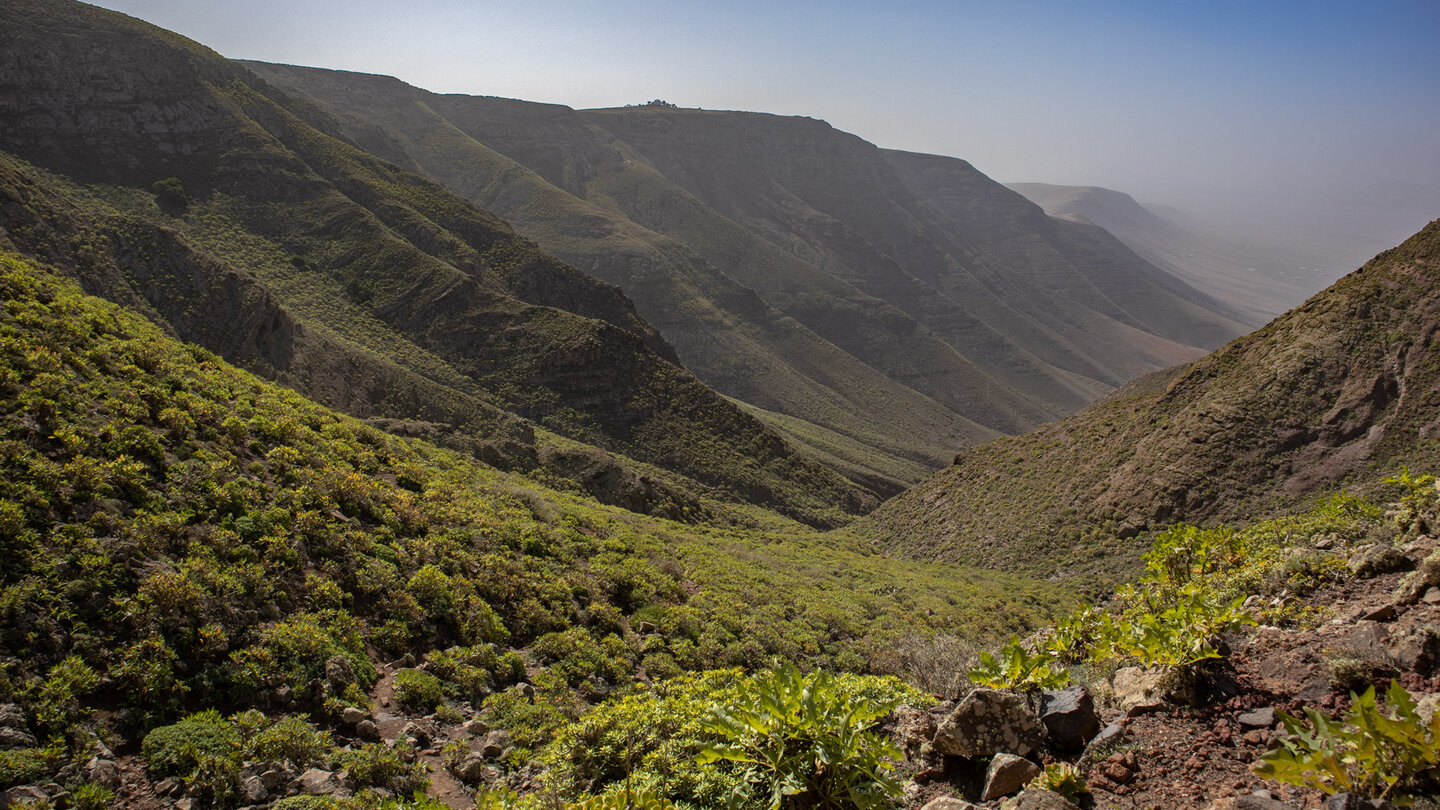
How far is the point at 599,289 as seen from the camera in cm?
6306

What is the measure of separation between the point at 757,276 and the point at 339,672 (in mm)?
134776

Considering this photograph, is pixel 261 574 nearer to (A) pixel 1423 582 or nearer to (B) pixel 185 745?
(B) pixel 185 745

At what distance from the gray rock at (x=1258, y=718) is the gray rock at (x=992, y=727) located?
4.50ft

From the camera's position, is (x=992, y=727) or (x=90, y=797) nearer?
(x=992, y=727)

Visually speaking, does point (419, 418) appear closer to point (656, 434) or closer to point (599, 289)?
point (656, 434)

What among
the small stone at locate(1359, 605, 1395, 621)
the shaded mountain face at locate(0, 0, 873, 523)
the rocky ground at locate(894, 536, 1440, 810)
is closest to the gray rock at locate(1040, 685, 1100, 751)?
the rocky ground at locate(894, 536, 1440, 810)

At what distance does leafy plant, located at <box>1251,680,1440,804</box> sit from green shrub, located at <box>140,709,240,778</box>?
28.5 ft

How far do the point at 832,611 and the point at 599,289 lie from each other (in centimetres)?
4999

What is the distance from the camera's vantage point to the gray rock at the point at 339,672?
8.47 meters

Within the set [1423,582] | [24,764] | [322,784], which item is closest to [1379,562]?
[1423,582]

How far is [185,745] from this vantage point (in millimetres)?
6602

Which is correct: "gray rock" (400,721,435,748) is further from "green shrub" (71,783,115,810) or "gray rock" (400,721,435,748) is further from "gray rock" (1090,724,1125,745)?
"gray rock" (1090,724,1125,745)

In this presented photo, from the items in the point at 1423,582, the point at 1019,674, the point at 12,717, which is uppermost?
the point at 1423,582

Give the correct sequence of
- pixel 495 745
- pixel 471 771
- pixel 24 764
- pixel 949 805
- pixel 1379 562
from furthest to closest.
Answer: pixel 495 745, pixel 471 771, pixel 1379 562, pixel 24 764, pixel 949 805
